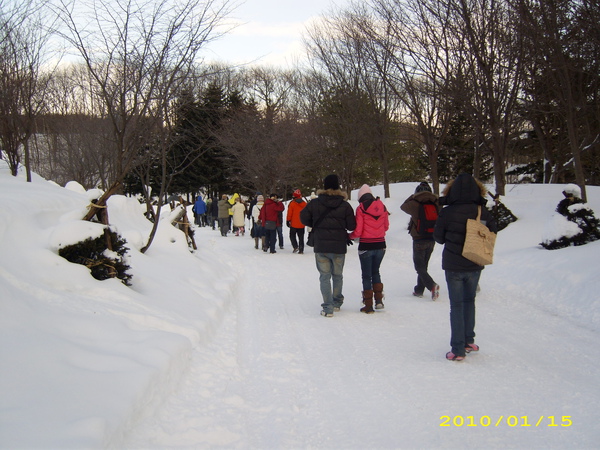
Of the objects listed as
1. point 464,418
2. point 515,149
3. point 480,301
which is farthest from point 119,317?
point 515,149

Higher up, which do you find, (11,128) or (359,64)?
(359,64)

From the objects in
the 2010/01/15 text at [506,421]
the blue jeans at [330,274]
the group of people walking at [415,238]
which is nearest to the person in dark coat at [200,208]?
the group of people walking at [415,238]

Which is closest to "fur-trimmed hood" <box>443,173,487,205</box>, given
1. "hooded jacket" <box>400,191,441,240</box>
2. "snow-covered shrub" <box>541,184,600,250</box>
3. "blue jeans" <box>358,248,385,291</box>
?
"blue jeans" <box>358,248,385,291</box>

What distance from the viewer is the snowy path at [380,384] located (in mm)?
3559

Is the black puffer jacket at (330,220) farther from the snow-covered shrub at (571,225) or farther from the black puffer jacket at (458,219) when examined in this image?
the snow-covered shrub at (571,225)

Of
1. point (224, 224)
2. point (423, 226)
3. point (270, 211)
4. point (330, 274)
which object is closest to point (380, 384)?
point (330, 274)

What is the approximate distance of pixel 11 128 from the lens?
12.0 metres

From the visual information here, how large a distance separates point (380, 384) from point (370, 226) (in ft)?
10.8

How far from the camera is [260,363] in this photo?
17.0 ft

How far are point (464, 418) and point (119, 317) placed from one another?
11.6ft

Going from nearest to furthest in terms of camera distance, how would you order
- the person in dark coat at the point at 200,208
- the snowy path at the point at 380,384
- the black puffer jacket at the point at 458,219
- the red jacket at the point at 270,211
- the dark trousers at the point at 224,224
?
the snowy path at the point at 380,384, the black puffer jacket at the point at 458,219, the red jacket at the point at 270,211, the dark trousers at the point at 224,224, the person in dark coat at the point at 200,208

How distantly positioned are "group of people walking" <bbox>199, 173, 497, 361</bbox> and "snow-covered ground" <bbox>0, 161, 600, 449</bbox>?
13.5 inches

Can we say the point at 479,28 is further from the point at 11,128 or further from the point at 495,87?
the point at 11,128

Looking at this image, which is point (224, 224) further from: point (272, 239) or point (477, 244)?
point (477, 244)
